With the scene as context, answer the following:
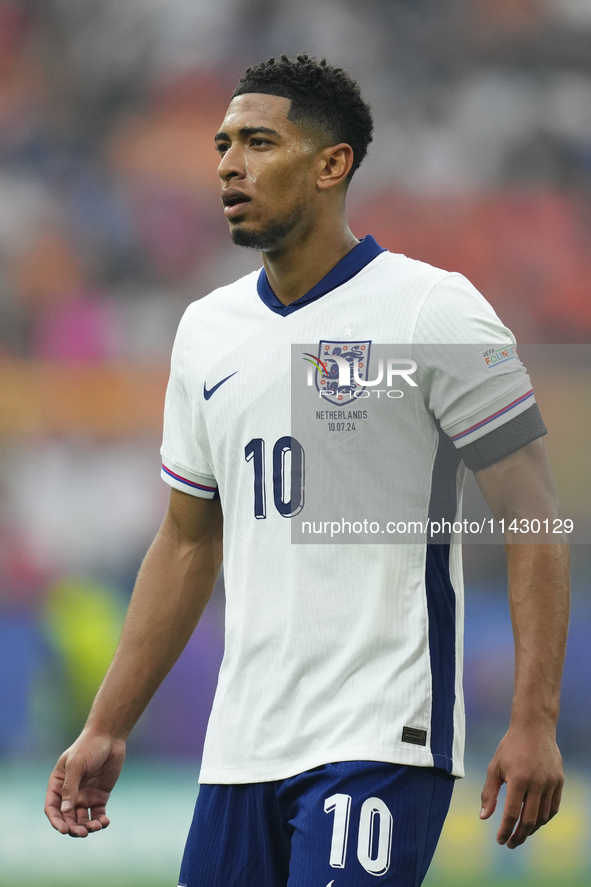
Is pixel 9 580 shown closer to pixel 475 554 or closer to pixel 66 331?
pixel 66 331

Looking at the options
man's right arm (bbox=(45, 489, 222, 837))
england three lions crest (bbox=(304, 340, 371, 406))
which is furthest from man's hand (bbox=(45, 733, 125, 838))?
england three lions crest (bbox=(304, 340, 371, 406))

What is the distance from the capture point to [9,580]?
17.0 feet

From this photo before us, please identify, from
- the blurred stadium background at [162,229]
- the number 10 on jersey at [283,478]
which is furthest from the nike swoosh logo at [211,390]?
the blurred stadium background at [162,229]

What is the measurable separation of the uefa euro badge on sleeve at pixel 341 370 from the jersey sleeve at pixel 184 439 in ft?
0.91

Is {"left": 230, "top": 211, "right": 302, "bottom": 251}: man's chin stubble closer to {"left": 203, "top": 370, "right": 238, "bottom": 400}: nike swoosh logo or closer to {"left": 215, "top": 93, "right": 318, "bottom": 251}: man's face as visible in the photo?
{"left": 215, "top": 93, "right": 318, "bottom": 251}: man's face

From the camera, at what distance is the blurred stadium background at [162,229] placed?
5.08 metres

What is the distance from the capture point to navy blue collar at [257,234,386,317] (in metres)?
1.86

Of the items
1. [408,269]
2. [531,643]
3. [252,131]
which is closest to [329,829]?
[531,643]

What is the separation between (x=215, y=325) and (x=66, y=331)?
3649 mm

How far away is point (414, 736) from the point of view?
158 centimetres

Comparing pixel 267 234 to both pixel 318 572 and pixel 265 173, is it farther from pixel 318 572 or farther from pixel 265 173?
pixel 318 572

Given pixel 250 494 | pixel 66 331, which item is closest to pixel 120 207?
pixel 66 331

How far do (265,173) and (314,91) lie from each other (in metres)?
0.21

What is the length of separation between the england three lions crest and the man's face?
0.79 feet
